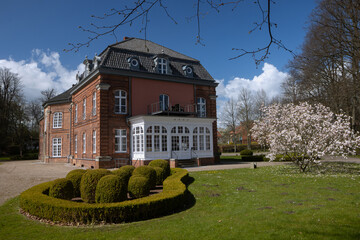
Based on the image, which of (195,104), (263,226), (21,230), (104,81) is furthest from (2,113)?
(263,226)

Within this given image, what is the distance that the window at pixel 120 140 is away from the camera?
1973 centimetres

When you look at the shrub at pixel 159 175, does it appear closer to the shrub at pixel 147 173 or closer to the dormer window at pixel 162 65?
the shrub at pixel 147 173

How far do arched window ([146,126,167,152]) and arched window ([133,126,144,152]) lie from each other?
0.42 meters

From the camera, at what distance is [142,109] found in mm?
21094

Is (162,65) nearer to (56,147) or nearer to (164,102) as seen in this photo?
(164,102)

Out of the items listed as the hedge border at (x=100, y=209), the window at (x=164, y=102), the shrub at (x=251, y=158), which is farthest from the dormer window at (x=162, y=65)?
the hedge border at (x=100, y=209)

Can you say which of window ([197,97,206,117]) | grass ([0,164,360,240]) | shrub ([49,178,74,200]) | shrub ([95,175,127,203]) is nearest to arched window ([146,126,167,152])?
window ([197,97,206,117])

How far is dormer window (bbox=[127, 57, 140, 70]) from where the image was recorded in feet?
67.9

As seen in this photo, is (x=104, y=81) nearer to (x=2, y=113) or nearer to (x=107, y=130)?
(x=107, y=130)

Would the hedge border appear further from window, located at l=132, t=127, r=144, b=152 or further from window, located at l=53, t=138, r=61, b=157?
window, located at l=53, t=138, r=61, b=157

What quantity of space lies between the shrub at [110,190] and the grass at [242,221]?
1.14 m

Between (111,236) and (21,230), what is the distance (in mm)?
2326

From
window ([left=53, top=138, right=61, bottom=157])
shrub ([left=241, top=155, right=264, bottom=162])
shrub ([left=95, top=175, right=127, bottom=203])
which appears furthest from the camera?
window ([left=53, top=138, right=61, bottom=157])

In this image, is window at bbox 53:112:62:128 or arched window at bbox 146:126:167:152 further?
window at bbox 53:112:62:128
